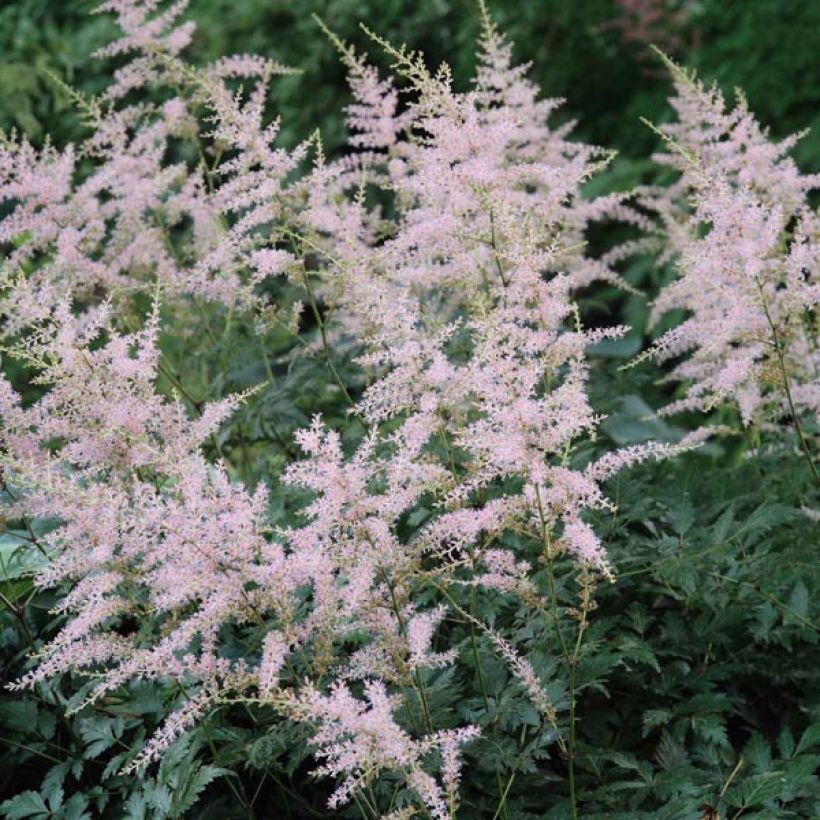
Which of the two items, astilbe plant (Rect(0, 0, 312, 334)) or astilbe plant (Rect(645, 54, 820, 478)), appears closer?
astilbe plant (Rect(645, 54, 820, 478))

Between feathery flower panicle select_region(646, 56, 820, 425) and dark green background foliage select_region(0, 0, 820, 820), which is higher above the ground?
feathery flower panicle select_region(646, 56, 820, 425)

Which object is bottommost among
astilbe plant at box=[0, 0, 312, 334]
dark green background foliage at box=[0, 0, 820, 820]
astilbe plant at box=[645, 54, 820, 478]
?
dark green background foliage at box=[0, 0, 820, 820]

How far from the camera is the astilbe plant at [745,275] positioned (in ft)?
11.2

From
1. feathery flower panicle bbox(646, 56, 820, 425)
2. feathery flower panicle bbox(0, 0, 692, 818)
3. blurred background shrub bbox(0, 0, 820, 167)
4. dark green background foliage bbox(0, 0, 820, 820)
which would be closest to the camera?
feathery flower panicle bbox(0, 0, 692, 818)

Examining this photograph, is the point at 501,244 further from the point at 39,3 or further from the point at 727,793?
the point at 39,3

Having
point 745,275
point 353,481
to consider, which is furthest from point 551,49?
point 353,481

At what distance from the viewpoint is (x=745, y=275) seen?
3.42 meters

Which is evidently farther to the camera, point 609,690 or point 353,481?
point 609,690

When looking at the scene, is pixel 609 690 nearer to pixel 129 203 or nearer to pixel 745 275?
pixel 745 275

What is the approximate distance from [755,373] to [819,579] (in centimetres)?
62

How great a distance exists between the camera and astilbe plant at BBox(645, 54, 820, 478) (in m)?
3.41

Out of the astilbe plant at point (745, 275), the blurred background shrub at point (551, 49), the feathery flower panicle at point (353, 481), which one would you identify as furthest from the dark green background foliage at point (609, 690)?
the blurred background shrub at point (551, 49)

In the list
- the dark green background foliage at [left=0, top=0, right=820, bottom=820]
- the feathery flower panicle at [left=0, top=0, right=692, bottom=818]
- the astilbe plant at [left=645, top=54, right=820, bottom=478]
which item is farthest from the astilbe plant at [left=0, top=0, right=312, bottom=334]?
the astilbe plant at [left=645, top=54, right=820, bottom=478]

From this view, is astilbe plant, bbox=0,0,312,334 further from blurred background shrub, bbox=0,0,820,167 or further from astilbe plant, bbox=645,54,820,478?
blurred background shrub, bbox=0,0,820,167
